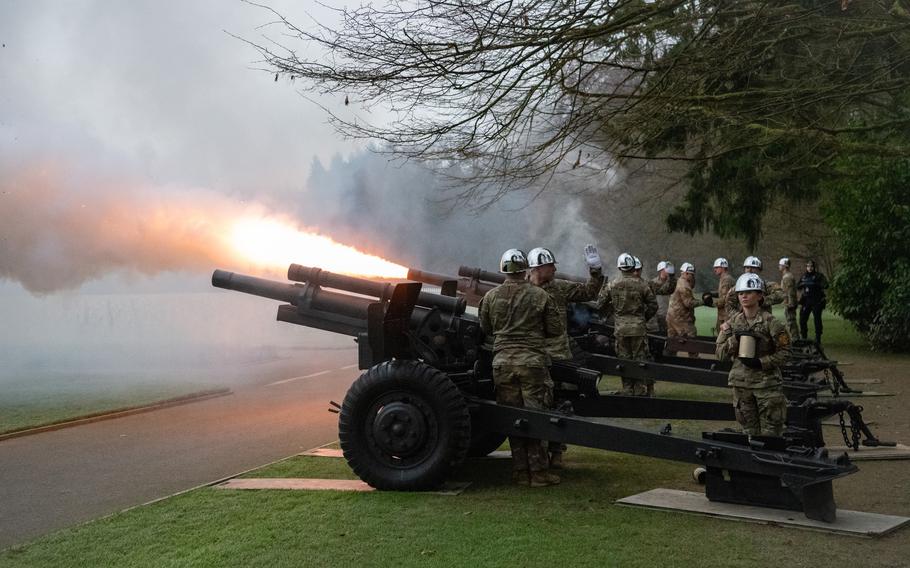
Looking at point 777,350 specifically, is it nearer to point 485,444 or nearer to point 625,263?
point 485,444

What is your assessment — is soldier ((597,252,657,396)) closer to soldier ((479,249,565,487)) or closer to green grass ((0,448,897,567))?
soldier ((479,249,565,487))

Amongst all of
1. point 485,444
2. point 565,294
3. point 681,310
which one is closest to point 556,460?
point 485,444

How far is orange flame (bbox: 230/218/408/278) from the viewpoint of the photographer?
11953 mm

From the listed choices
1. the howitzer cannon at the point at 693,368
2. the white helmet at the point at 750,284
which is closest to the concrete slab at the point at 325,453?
the howitzer cannon at the point at 693,368

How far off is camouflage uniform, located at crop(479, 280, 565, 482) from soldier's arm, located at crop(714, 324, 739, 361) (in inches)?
49.4

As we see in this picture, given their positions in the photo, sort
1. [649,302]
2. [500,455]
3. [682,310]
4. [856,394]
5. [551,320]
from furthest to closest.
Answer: [682,310], [856,394], [649,302], [500,455], [551,320]

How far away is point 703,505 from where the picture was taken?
7.12 m

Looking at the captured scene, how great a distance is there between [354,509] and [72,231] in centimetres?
948

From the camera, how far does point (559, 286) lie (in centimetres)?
1087

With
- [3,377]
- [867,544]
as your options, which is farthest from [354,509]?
[3,377]

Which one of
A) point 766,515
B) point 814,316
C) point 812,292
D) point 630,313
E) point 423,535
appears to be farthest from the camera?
point 812,292

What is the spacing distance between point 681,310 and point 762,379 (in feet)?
29.6

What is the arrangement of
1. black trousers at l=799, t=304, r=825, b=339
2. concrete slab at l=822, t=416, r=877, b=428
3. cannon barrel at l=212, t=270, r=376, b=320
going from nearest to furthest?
cannon barrel at l=212, t=270, r=376, b=320
concrete slab at l=822, t=416, r=877, b=428
black trousers at l=799, t=304, r=825, b=339

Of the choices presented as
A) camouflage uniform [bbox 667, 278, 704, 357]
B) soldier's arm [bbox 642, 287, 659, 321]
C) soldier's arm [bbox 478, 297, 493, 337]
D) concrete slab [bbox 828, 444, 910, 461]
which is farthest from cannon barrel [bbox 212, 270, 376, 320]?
camouflage uniform [bbox 667, 278, 704, 357]
